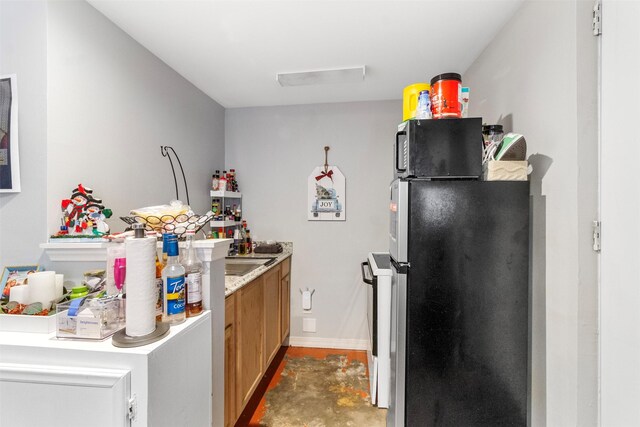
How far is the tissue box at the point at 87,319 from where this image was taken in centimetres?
82

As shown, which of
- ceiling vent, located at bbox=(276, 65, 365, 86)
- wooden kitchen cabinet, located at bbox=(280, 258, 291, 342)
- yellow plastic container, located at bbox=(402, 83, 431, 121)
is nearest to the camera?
yellow plastic container, located at bbox=(402, 83, 431, 121)

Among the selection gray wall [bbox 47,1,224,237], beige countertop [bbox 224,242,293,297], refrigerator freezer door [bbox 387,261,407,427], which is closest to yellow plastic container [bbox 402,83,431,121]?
refrigerator freezer door [bbox 387,261,407,427]

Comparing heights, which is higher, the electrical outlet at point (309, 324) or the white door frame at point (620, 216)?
the white door frame at point (620, 216)

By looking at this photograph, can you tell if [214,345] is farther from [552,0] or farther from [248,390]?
[552,0]

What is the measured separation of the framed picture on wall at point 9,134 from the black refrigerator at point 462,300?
178cm

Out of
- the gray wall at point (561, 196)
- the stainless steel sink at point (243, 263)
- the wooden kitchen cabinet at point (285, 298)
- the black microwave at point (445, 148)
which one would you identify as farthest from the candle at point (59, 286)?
the gray wall at point (561, 196)

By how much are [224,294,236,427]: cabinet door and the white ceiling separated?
5.18ft

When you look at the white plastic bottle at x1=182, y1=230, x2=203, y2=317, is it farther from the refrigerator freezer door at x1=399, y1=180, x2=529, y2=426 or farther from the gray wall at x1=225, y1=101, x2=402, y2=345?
the gray wall at x1=225, y1=101, x2=402, y2=345

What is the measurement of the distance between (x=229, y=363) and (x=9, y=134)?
1.55 meters

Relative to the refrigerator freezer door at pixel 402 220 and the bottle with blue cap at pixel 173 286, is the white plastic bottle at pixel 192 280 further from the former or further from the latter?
the refrigerator freezer door at pixel 402 220

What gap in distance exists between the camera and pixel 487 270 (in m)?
1.32

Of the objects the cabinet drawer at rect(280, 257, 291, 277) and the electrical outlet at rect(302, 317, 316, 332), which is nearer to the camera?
the cabinet drawer at rect(280, 257, 291, 277)

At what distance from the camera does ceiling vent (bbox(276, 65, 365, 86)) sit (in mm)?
2218

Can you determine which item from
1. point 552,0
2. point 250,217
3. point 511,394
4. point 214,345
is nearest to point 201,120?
point 250,217
